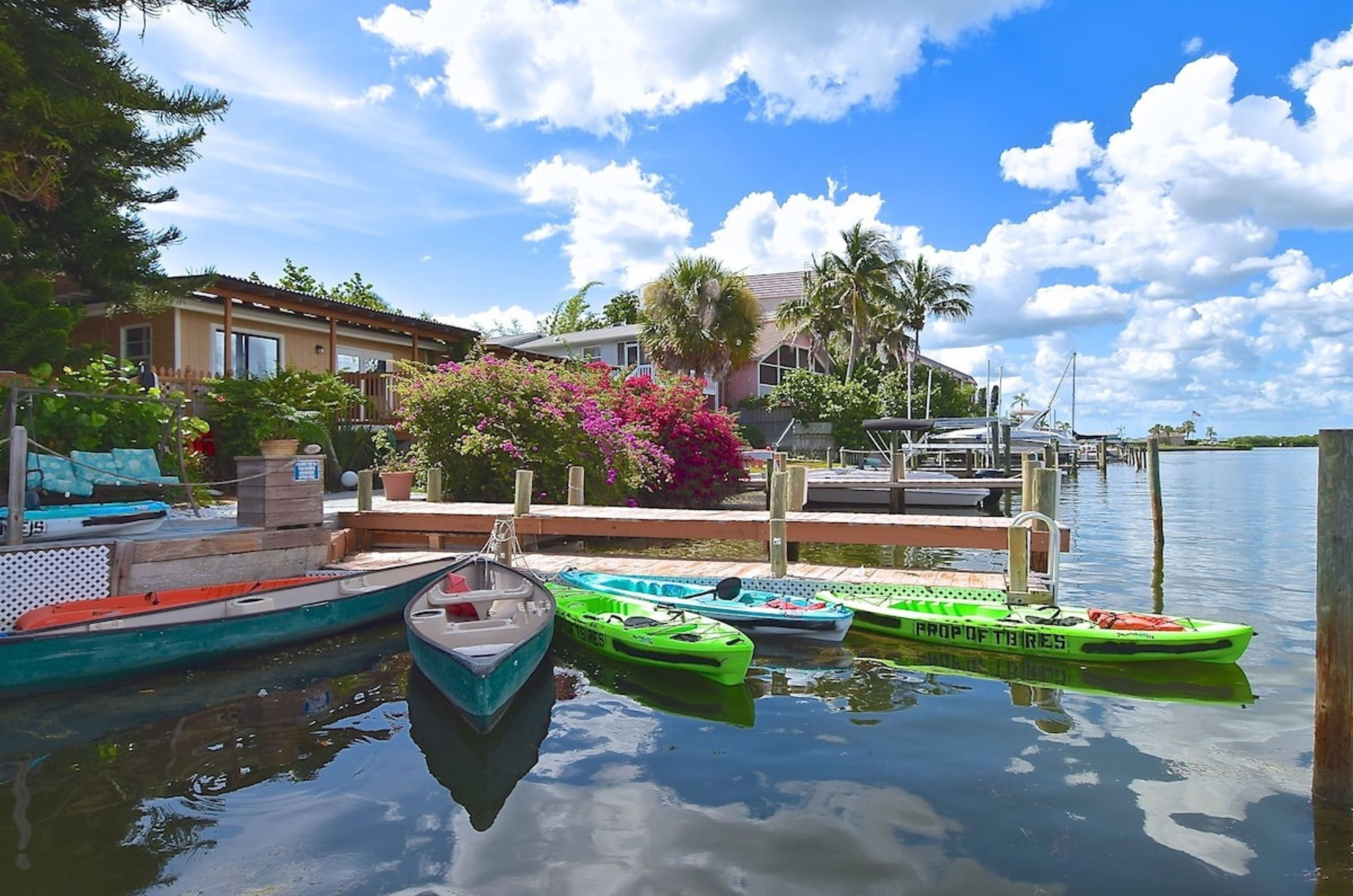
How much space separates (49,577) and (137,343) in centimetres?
1336

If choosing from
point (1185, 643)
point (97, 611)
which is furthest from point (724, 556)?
point (97, 611)

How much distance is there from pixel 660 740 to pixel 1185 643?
5.14 meters

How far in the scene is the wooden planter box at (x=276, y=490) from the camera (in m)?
9.94

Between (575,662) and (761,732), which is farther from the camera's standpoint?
(575,662)

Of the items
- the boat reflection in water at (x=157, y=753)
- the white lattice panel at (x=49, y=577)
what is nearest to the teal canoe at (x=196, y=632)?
the boat reflection in water at (x=157, y=753)

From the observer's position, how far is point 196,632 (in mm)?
7629

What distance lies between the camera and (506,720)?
6.80m

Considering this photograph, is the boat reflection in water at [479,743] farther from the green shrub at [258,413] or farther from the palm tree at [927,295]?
the palm tree at [927,295]

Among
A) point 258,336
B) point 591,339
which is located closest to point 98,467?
point 258,336

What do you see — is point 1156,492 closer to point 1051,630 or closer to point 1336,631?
point 1051,630

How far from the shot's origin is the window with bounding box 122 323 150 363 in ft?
63.2

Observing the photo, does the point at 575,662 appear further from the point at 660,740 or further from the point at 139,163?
the point at 139,163

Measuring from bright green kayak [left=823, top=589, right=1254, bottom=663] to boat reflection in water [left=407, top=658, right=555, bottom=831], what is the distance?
3.68m

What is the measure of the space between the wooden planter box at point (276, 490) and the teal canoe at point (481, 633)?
2002 millimetres
